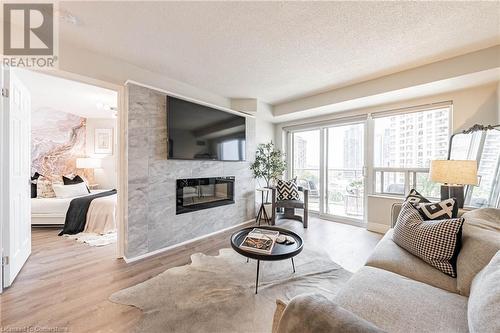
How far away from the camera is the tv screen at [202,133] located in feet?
9.32

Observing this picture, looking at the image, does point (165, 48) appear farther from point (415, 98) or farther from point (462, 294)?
point (415, 98)

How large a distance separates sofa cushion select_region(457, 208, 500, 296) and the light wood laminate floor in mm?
1153

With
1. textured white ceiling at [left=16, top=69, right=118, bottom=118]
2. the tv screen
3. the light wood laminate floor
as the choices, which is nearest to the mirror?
the light wood laminate floor

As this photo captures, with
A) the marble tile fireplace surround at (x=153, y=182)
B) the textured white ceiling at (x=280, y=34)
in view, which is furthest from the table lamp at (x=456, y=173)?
the marble tile fireplace surround at (x=153, y=182)

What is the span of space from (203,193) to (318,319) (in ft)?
9.37

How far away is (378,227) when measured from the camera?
3.53 metres

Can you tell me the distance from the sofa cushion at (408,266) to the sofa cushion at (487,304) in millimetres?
368

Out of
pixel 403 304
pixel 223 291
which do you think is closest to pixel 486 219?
pixel 403 304

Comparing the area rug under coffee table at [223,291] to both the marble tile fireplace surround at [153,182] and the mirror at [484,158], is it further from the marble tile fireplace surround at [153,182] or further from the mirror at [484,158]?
the mirror at [484,158]

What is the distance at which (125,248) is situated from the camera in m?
2.48

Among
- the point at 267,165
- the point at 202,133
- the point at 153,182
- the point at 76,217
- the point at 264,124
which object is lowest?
the point at 76,217

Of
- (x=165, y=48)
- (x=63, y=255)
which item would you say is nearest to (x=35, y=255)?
(x=63, y=255)

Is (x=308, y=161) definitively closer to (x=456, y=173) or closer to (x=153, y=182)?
(x=456, y=173)

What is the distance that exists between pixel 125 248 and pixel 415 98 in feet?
15.7
